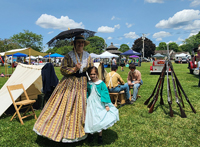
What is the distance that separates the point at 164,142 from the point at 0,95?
5220mm

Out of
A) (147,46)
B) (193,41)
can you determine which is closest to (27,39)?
(147,46)

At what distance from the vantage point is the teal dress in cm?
295

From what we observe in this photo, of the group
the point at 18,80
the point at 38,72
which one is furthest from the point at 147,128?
the point at 18,80

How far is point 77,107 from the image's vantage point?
315 centimetres

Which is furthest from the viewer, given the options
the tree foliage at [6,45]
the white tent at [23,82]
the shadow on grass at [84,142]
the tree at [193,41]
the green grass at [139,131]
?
the tree at [193,41]

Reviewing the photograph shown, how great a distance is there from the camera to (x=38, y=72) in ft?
18.2

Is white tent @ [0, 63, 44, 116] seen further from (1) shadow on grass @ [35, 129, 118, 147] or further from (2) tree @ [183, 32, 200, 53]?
(2) tree @ [183, 32, 200, 53]

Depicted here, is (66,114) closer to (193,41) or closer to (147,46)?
(147,46)

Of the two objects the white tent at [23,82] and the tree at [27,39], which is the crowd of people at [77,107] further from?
the tree at [27,39]

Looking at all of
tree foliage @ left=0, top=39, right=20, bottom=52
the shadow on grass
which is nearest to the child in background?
the shadow on grass

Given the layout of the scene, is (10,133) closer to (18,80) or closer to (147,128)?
(18,80)

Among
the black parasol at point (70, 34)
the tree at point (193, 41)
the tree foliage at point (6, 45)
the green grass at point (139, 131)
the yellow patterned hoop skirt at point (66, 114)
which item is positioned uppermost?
the tree at point (193, 41)

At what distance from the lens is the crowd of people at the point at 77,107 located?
2.95 m

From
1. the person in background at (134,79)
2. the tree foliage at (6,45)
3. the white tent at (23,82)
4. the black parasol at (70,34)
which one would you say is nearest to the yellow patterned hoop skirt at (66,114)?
the black parasol at (70,34)
